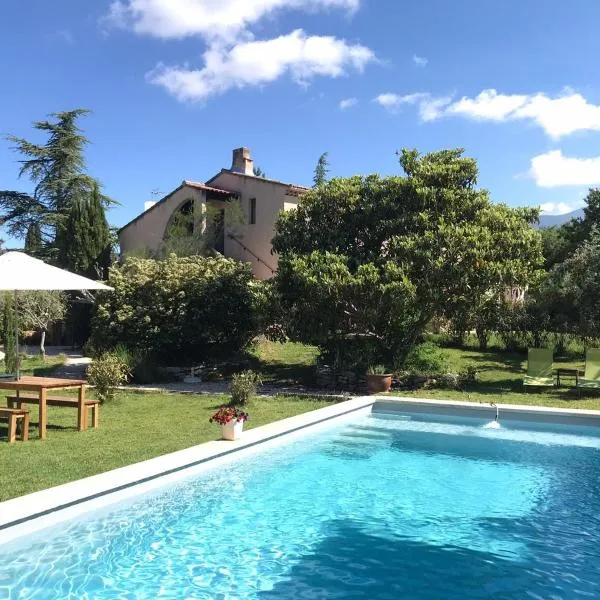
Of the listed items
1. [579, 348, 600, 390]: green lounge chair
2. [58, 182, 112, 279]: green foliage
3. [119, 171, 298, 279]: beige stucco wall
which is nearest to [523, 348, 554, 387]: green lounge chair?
[579, 348, 600, 390]: green lounge chair

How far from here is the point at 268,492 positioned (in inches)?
307

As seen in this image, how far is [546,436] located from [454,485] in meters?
3.88

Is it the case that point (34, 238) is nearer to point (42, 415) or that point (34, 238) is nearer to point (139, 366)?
point (139, 366)

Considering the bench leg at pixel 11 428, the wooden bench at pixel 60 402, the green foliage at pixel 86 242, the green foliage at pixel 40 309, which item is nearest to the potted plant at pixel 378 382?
the wooden bench at pixel 60 402

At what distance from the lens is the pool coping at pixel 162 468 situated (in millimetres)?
5719

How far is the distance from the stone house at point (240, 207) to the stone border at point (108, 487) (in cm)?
1880

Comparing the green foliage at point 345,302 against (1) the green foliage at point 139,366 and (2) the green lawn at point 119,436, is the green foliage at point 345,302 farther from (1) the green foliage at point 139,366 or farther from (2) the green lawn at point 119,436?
(1) the green foliage at point 139,366

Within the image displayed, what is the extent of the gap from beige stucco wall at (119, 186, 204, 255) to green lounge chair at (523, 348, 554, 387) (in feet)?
60.2

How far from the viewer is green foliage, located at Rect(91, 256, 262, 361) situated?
17.6 metres

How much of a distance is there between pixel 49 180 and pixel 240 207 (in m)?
13.1

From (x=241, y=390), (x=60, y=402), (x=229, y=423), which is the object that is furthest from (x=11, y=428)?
(x=241, y=390)

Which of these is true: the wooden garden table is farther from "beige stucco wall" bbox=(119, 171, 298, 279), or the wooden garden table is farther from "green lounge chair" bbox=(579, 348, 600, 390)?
"beige stucco wall" bbox=(119, 171, 298, 279)

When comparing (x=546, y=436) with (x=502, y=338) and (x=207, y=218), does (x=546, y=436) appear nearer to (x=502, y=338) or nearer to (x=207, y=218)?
(x=502, y=338)

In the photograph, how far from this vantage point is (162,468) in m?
7.32
